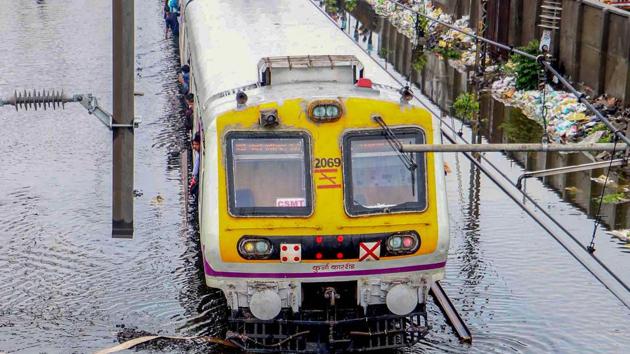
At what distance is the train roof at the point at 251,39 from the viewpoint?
43.1 feet

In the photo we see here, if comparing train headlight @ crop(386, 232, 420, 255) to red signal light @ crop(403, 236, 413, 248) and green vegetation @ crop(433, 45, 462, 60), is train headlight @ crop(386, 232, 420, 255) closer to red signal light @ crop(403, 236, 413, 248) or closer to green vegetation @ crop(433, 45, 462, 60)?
red signal light @ crop(403, 236, 413, 248)

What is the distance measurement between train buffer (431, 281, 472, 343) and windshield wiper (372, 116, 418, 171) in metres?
2.18

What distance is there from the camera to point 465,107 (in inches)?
957

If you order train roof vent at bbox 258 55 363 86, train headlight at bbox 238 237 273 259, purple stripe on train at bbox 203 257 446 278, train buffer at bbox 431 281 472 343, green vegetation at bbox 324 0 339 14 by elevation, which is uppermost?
green vegetation at bbox 324 0 339 14

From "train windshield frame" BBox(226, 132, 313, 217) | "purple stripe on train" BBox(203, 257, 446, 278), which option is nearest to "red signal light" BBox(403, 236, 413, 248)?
"purple stripe on train" BBox(203, 257, 446, 278)

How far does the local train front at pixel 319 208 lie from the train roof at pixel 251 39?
109cm

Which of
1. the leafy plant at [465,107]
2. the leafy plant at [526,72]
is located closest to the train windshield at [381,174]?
the leafy plant at [465,107]

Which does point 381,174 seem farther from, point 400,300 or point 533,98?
point 533,98

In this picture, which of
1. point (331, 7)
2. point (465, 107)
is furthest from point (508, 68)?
point (331, 7)

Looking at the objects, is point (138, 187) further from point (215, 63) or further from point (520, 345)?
point (520, 345)

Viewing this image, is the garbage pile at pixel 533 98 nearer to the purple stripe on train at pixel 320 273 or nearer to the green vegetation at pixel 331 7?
the green vegetation at pixel 331 7

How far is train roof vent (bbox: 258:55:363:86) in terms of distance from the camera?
11867 mm

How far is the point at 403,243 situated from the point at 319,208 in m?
0.89

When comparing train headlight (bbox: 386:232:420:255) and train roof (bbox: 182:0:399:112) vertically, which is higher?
train roof (bbox: 182:0:399:112)
